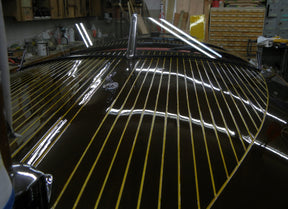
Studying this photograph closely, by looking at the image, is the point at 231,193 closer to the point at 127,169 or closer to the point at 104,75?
the point at 127,169

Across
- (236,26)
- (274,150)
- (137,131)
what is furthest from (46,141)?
(236,26)

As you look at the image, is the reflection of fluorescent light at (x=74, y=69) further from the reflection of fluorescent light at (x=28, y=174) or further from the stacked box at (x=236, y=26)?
the stacked box at (x=236, y=26)

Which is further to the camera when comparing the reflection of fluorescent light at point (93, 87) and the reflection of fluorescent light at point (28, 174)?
the reflection of fluorescent light at point (93, 87)

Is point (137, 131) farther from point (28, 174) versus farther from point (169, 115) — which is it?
point (28, 174)

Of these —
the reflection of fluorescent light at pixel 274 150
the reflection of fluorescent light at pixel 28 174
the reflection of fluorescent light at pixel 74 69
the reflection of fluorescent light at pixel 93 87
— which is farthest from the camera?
the reflection of fluorescent light at pixel 74 69

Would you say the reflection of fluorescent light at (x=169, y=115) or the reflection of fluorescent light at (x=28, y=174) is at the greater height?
the reflection of fluorescent light at (x=28, y=174)

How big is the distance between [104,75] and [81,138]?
61 centimetres

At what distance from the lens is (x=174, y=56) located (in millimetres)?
1771

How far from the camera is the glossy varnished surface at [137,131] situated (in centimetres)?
73

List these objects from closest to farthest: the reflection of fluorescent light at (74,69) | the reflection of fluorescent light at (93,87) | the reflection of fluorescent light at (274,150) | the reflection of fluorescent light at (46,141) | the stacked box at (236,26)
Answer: the reflection of fluorescent light at (46,141), the reflection of fluorescent light at (274,150), the reflection of fluorescent light at (93,87), the reflection of fluorescent light at (74,69), the stacked box at (236,26)

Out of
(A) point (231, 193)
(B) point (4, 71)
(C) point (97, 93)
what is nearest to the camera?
(B) point (4, 71)

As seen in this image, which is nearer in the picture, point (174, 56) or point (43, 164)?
point (43, 164)

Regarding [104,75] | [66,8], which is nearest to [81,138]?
[104,75]

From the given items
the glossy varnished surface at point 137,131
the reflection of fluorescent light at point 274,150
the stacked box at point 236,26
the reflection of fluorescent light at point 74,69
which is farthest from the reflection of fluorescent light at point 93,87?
the stacked box at point 236,26
